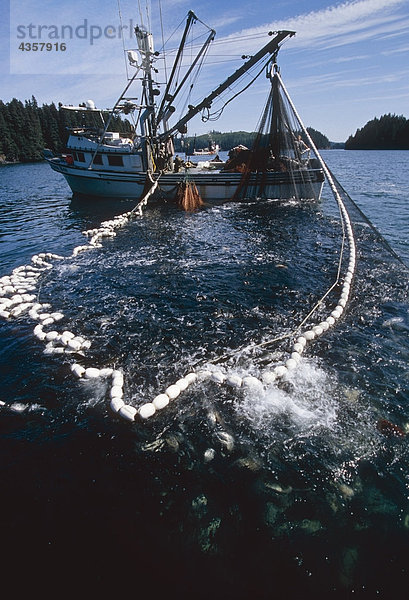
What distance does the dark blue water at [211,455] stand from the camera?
3.65 meters

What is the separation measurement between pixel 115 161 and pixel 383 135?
156 m

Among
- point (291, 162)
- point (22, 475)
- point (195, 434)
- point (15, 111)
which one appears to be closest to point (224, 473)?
point (195, 434)

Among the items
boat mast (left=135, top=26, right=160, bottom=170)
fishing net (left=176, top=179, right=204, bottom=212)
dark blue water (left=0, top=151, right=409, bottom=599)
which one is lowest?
dark blue water (left=0, top=151, right=409, bottom=599)

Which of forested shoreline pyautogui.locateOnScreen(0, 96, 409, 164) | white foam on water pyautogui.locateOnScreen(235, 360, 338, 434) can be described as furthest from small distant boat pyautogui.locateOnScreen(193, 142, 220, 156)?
white foam on water pyautogui.locateOnScreen(235, 360, 338, 434)

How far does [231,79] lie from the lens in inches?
854

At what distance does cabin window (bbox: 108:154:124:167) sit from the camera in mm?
26906

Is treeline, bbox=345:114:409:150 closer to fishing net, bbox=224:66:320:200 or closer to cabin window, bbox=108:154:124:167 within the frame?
fishing net, bbox=224:66:320:200

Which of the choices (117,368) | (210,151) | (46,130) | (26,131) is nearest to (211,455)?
(117,368)

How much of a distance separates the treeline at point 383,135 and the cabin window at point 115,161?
14494 cm

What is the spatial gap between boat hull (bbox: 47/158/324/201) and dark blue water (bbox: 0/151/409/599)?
17.4 meters

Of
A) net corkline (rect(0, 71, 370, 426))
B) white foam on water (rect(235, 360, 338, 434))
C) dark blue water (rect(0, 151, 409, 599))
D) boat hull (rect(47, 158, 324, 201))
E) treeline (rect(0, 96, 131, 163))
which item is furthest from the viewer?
treeline (rect(0, 96, 131, 163))

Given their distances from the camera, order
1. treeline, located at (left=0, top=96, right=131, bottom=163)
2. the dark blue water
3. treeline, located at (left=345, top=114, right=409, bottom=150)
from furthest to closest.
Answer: treeline, located at (left=345, top=114, right=409, bottom=150), treeline, located at (left=0, top=96, right=131, bottom=163), the dark blue water

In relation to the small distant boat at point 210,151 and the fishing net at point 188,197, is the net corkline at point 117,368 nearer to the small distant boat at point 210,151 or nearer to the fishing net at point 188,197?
the fishing net at point 188,197

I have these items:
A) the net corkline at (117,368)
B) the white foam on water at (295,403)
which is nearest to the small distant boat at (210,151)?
the net corkline at (117,368)
